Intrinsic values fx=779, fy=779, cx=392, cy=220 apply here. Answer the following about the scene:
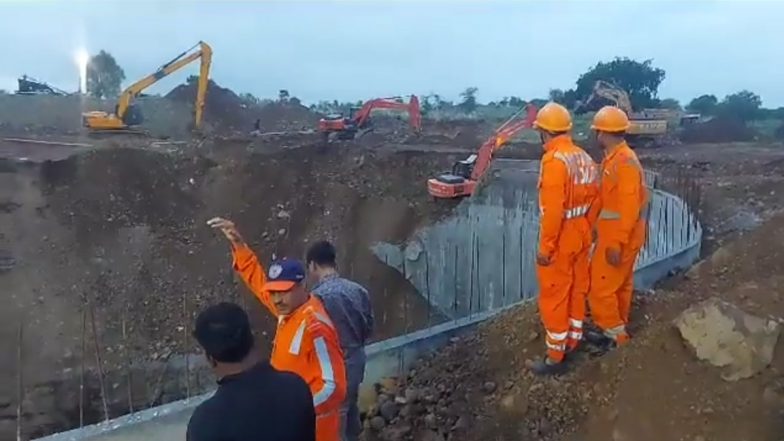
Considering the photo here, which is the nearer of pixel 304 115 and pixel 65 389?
pixel 65 389

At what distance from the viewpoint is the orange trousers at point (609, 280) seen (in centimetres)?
496

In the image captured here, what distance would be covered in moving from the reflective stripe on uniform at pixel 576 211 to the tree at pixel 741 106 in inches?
1341

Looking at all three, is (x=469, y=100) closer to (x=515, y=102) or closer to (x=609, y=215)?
(x=515, y=102)

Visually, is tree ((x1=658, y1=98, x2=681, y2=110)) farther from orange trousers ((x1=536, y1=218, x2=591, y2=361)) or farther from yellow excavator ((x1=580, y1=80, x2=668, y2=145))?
orange trousers ((x1=536, y1=218, x2=591, y2=361))

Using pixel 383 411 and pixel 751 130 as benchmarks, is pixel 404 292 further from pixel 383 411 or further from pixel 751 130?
pixel 751 130

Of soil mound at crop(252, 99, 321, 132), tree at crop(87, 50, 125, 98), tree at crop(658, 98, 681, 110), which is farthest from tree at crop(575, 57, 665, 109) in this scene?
tree at crop(87, 50, 125, 98)

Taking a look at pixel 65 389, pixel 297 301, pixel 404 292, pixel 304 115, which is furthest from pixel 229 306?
pixel 304 115

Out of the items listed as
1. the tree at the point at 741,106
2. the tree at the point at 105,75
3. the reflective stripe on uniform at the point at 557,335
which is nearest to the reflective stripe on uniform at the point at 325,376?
the reflective stripe on uniform at the point at 557,335

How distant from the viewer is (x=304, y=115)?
35.9m

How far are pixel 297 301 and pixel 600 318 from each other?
2.57m

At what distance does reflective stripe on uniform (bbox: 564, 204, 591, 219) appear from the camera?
4738 mm

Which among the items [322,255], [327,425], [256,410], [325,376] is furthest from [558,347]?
[256,410]

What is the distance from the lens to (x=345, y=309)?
12.5 ft

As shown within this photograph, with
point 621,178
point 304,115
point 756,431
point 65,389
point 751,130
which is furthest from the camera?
point 304,115
